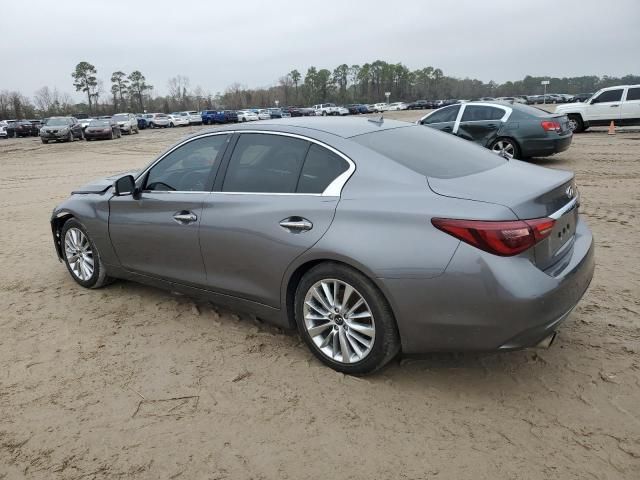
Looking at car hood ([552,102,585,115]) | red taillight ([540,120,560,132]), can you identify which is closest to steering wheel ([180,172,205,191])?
red taillight ([540,120,560,132])

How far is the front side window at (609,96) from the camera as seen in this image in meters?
18.6

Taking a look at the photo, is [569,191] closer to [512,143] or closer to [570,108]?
[512,143]

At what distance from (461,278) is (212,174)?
2088 mm

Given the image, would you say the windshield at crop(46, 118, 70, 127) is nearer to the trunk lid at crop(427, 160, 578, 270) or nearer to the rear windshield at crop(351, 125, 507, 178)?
the rear windshield at crop(351, 125, 507, 178)

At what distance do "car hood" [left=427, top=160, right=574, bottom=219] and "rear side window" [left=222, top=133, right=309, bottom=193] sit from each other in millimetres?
943

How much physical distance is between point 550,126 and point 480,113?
1.46 metres

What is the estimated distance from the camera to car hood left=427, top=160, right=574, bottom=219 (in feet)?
9.28

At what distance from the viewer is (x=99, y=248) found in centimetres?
478

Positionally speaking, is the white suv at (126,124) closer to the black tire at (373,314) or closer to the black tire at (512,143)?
the black tire at (512,143)

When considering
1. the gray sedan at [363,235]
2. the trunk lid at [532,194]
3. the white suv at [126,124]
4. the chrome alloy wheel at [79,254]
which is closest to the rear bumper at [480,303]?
the gray sedan at [363,235]

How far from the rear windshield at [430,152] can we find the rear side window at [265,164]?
448 millimetres

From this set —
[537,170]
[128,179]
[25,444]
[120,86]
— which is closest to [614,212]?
[537,170]

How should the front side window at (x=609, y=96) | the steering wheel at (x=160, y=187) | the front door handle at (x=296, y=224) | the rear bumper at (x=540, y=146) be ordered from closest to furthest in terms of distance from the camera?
the front door handle at (x=296, y=224) < the steering wheel at (x=160, y=187) < the rear bumper at (x=540, y=146) < the front side window at (x=609, y=96)

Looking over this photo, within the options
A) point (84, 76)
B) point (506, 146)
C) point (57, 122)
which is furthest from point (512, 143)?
point (84, 76)
